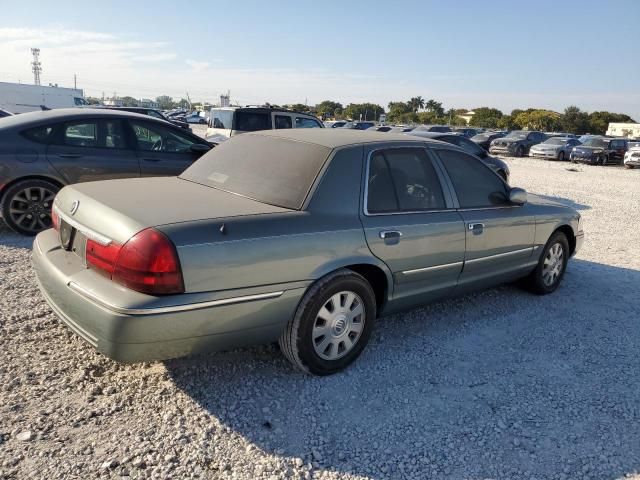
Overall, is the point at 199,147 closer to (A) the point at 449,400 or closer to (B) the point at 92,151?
(B) the point at 92,151

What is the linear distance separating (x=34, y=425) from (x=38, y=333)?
113 cm

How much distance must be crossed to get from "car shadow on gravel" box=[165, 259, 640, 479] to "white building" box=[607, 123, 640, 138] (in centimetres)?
7498

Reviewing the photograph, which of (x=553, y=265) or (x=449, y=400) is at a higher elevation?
(x=553, y=265)

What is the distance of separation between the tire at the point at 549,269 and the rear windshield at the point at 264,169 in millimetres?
2801

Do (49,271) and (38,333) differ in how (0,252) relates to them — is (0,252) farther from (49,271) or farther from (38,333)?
(49,271)

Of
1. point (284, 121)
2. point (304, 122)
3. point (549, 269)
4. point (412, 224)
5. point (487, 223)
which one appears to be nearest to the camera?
point (412, 224)

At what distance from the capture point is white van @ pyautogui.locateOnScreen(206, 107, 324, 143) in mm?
12383

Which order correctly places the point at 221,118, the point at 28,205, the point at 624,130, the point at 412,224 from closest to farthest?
the point at 412,224
the point at 28,205
the point at 221,118
the point at 624,130

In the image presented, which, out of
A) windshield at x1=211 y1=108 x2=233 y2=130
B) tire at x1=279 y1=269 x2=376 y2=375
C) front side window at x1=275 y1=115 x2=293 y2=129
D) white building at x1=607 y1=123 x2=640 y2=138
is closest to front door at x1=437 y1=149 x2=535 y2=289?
tire at x1=279 y1=269 x2=376 y2=375

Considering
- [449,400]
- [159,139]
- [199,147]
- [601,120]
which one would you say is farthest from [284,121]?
A: [601,120]

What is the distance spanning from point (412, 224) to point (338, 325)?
3.02ft

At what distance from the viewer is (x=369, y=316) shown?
352cm

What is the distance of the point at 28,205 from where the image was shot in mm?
6016

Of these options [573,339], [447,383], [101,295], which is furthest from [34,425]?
[573,339]
